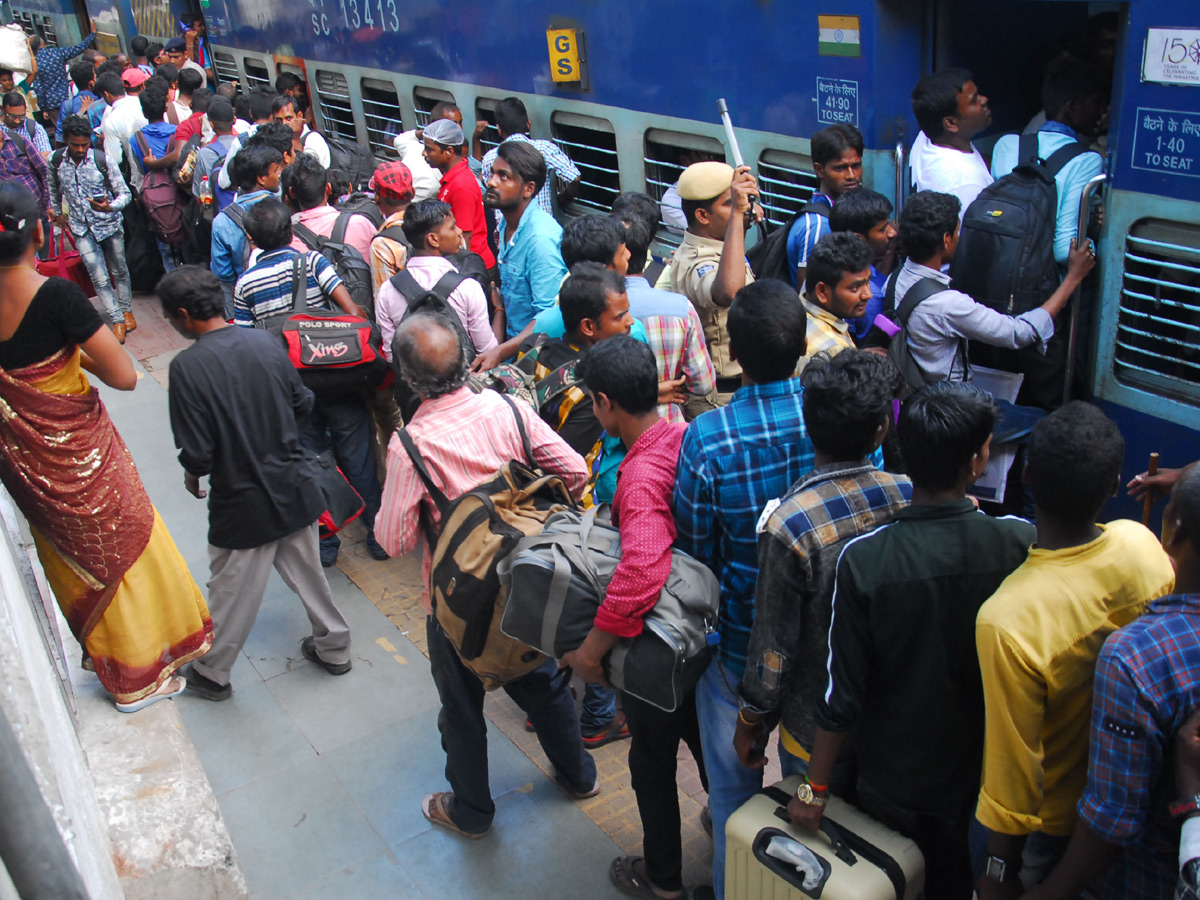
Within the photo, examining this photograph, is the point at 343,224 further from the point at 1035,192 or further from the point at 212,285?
the point at 1035,192

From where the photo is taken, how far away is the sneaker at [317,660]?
4348mm

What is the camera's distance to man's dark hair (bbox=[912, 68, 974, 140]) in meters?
4.07

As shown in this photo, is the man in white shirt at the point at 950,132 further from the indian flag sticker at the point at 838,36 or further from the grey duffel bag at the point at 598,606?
the grey duffel bag at the point at 598,606

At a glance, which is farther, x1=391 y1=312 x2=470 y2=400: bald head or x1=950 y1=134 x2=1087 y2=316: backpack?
x1=950 y1=134 x2=1087 y2=316: backpack

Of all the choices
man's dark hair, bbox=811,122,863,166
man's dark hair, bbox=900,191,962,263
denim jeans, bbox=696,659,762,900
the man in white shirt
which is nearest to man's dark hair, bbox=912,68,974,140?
the man in white shirt

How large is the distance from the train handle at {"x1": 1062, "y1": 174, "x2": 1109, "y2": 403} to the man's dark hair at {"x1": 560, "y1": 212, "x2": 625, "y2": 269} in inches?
63.7

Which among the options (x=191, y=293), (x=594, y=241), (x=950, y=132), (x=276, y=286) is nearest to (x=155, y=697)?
(x=191, y=293)

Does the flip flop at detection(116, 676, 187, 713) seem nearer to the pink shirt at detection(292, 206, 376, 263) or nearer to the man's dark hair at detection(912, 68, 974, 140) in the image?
the pink shirt at detection(292, 206, 376, 263)

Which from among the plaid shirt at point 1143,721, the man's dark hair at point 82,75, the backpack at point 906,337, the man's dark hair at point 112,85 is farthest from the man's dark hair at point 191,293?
the man's dark hair at point 82,75

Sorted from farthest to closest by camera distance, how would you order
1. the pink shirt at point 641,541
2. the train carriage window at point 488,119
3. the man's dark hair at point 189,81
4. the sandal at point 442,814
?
the man's dark hair at point 189,81 < the train carriage window at point 488,119 < the sandal at point 442,814 < the pink shirt at point 641,541

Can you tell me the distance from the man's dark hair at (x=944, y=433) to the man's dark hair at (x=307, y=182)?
160 inches

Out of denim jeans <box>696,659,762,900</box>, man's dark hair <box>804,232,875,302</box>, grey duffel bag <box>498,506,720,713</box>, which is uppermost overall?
man's dark hair <box>804,232,875,302</box>

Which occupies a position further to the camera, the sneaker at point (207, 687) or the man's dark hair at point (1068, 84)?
the sneaker at point (207, 687)

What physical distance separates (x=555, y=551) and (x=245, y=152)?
13.9ft
